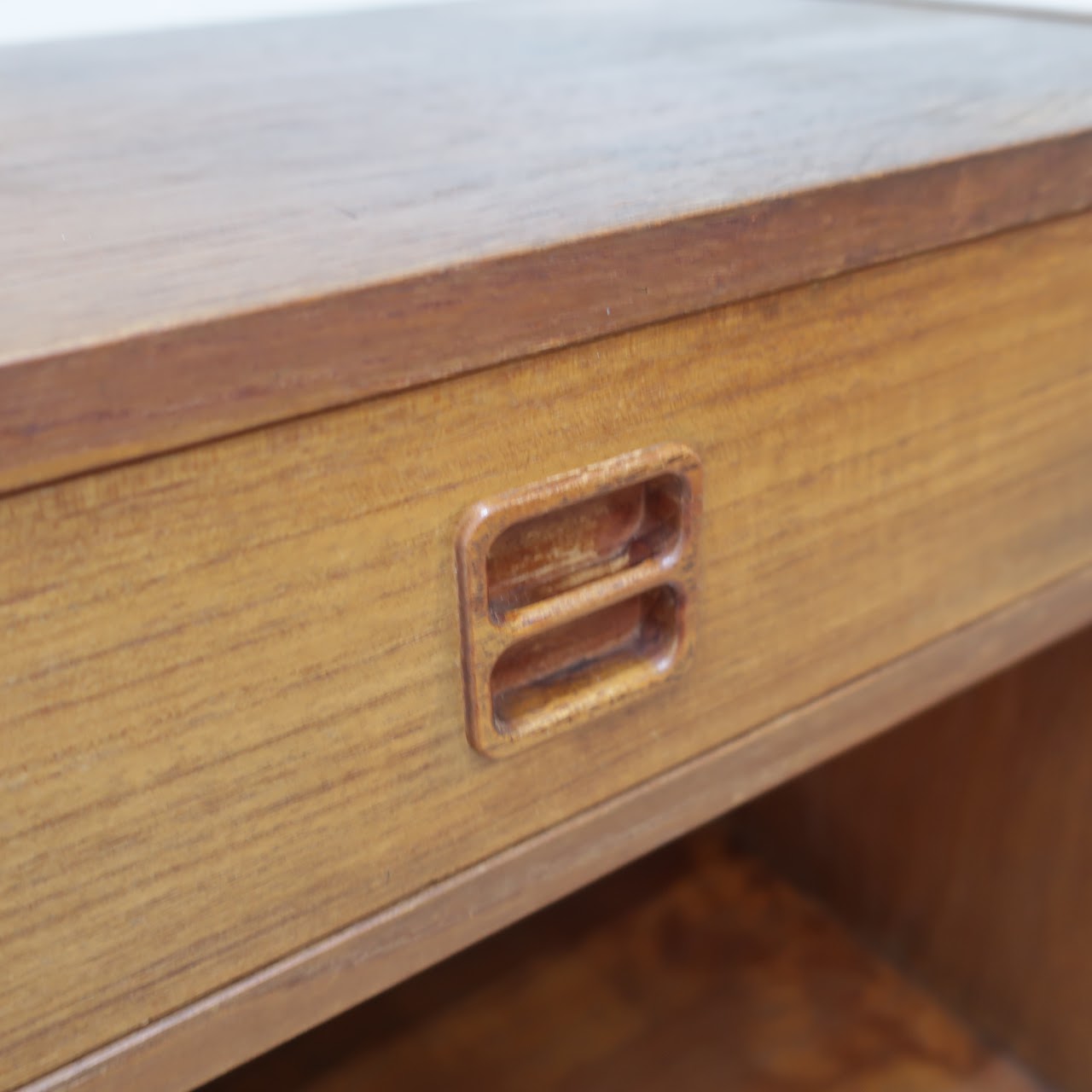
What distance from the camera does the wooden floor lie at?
0.64 metres

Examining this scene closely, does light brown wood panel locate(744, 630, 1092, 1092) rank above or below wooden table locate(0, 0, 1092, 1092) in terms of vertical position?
below

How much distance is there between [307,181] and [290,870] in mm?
175

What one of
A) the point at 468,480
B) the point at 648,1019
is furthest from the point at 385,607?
the point at 648,1019

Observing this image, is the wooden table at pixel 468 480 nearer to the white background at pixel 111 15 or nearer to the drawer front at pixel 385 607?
the drawer front at pixel 385 607

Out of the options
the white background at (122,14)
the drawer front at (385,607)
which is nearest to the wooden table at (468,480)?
the drawer front at (385,607)

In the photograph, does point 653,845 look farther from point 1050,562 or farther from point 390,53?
point 390,53

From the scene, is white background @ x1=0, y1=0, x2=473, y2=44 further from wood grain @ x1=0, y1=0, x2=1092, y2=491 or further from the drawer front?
the drawer front

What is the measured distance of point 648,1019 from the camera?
67cm

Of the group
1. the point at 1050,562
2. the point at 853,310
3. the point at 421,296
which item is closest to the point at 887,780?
the point at 1050,562

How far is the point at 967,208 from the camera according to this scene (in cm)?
33

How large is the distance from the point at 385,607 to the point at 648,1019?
1.58ft

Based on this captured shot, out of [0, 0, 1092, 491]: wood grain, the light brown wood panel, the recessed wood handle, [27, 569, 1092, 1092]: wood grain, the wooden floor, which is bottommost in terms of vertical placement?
the wooden floor

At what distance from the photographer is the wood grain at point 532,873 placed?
0.93 feet

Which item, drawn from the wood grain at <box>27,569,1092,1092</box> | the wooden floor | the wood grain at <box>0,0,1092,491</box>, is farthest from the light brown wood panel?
the wood grain at <box>0,0,1092,491</box>
